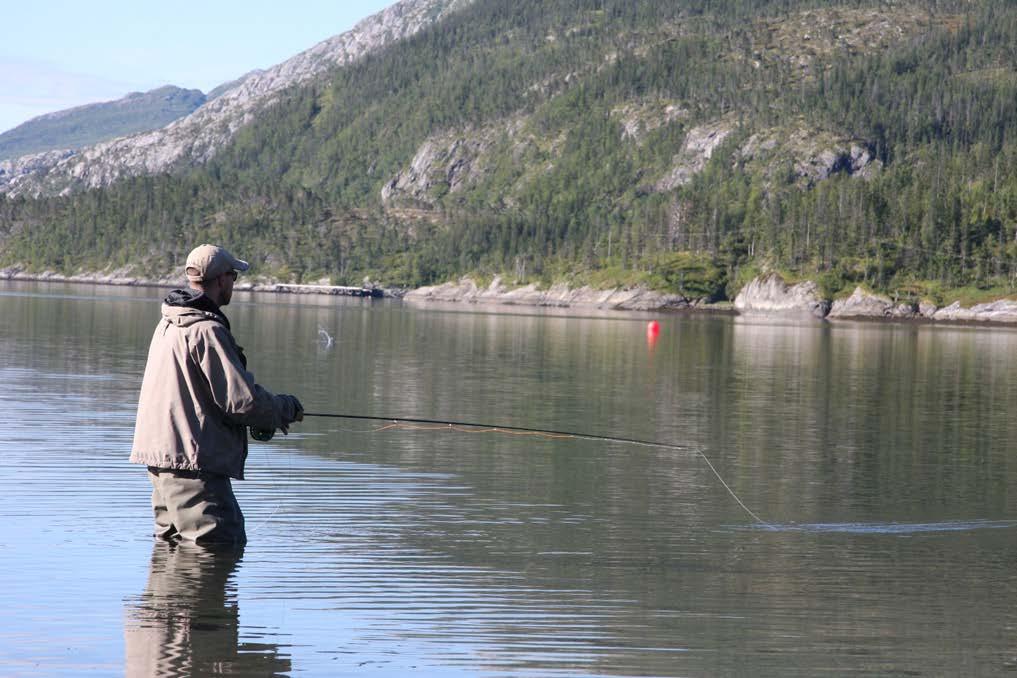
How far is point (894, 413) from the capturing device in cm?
3859

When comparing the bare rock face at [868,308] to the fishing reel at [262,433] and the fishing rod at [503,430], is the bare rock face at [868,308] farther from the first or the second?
the fishing reel at [262,433]

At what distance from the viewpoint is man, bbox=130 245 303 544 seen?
11344 millimetres

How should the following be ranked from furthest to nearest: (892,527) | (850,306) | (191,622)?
(850,306), (892,527), (191,622)

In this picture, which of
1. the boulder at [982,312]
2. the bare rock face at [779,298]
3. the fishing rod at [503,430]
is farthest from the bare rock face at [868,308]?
the fishing rod at [503,430]

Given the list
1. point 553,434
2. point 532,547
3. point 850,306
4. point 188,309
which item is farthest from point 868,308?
point 188,309

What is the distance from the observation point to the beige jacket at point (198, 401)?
11.3 meters

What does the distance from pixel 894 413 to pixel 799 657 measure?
94.3 ft

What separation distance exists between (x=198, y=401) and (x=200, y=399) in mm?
31

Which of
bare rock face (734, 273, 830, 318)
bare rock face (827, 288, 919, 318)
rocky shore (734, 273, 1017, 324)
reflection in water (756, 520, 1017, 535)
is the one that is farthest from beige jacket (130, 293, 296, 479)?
bare rock face (734, 273, 830, 318)

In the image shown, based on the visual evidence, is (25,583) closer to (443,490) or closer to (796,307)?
(443,490)

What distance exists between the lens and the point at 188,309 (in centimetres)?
1147

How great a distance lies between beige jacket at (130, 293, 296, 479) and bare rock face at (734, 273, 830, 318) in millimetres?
172939

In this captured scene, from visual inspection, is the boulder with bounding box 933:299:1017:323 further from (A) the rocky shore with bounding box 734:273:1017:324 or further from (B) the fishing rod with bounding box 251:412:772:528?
(B) the fishing rod with bounding box 251:412:772:528

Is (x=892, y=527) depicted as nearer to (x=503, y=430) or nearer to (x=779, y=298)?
(x=503, y=430)
